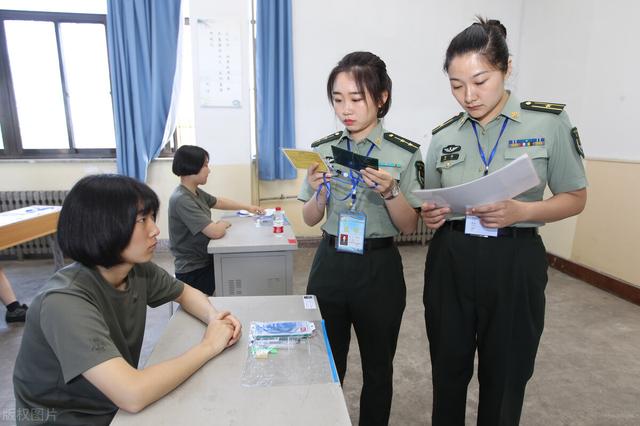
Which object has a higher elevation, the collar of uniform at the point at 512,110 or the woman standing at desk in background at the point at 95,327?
the collar of uniform at the point at 512,110

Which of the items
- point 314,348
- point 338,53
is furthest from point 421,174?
point 338,53

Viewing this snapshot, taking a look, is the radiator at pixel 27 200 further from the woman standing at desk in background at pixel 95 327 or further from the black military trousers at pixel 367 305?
the black military trousers at pixel 367 305

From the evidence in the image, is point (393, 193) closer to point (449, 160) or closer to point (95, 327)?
point (449, 160)

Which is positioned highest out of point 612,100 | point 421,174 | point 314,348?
point 612,100

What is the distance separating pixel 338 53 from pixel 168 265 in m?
2.80

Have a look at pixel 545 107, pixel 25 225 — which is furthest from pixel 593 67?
pixel 25 225

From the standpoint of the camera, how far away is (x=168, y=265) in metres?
3.82

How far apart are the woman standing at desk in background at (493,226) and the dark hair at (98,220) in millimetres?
851

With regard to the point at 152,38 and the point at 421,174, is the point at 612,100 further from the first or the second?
the point at 152,38

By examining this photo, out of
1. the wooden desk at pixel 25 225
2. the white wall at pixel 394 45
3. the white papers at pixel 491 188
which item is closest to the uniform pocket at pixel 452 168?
the white papers at pixel 491 188

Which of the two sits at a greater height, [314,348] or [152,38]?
[152,38]

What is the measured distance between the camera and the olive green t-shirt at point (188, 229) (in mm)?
2186

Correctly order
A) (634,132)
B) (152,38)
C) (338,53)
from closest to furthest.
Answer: (634,132), (152,38), (338,53)

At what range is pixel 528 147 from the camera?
110 centimetres
